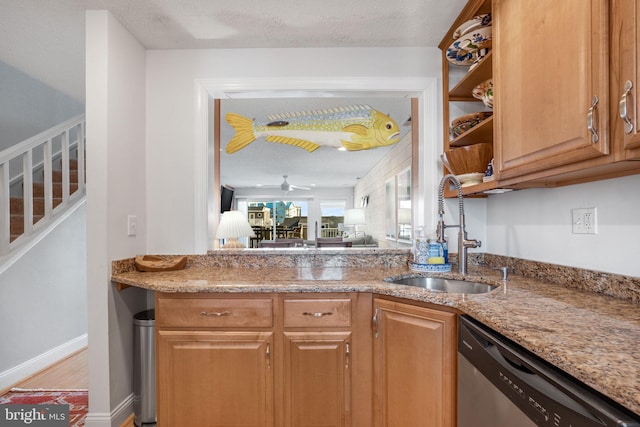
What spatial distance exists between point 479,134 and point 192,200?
1.75 meters

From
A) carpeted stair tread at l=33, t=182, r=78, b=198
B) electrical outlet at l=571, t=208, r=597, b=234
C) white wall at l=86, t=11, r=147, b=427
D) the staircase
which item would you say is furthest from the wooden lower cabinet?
carpeted stair tread at l=33, t=182, r=78, b=198

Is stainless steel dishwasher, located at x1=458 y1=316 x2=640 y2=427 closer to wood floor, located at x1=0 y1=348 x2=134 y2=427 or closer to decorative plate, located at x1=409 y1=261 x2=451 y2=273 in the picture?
decorative plate, located at x1=409 y1=261 x2=451 y2=273

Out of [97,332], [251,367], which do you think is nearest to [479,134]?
[251,367]

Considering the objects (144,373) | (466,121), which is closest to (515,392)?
(466,121)

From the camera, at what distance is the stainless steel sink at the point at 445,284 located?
168cm

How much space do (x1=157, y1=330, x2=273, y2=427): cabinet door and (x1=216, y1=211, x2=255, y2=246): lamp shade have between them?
0.87 meters

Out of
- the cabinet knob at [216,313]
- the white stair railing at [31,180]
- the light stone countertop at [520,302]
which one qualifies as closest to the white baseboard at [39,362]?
the white stair railing at [31,180]

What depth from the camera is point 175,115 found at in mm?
2129

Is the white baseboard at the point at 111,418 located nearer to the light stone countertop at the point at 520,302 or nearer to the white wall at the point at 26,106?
the light stone countertop at the point at 520,302

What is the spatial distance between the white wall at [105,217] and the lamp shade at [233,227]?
612 millimetres

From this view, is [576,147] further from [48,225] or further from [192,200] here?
[48,225]

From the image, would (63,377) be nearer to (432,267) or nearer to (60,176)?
(60,176)

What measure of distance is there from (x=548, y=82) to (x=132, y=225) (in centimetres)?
212

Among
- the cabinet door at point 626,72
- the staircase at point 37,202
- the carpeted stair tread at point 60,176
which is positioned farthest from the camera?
the carpeted stair tread at point 60,176
